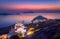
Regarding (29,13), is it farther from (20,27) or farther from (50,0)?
(20,27)

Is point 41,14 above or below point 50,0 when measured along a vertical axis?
below

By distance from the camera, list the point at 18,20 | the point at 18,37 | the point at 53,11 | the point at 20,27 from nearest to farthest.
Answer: the point at 18,37, the point at 20,27, the point at 18,20, the point at 53,11

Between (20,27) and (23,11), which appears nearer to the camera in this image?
(20,27)

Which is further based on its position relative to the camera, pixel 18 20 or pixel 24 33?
pixel 18 20

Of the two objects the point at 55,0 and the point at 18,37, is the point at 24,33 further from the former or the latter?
the point at 55,0

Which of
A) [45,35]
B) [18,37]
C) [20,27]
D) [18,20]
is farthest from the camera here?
[18,20]

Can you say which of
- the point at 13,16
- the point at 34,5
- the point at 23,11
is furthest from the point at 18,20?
the point at 34,5

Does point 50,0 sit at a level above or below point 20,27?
A: above

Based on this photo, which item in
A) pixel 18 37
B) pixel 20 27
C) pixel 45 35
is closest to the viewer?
pixel 45 35

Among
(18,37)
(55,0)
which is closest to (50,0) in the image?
(55,0)
